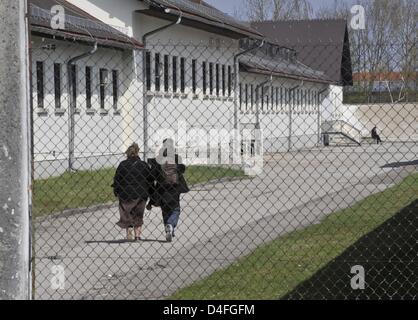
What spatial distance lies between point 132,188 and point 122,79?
1645cm

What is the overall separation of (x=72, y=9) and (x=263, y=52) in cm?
2335

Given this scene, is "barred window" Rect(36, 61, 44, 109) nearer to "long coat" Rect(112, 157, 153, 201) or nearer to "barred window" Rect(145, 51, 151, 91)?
"barred window" Rect(145, 51, 151, 91)

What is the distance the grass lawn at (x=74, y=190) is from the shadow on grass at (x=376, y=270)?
6968 mm

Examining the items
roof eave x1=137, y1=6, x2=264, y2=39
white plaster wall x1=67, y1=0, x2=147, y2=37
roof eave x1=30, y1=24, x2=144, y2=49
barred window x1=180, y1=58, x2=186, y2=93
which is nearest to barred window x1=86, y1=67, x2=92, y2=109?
roof eave x1=30, y1=24, x2=144, y2=49

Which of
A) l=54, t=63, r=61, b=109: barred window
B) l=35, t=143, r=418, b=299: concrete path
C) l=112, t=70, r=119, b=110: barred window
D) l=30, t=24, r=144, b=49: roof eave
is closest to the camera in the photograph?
l=35, t=143, r=418, b=299: concrete path

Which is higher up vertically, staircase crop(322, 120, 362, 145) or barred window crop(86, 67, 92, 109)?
barred window crop(86, 67, 92, 109)

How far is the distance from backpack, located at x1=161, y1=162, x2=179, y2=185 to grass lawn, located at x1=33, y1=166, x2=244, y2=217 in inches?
143

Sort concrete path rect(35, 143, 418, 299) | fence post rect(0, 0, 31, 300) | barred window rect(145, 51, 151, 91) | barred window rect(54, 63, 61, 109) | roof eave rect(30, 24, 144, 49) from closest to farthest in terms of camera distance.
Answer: fence post rect(0, 0, 31, 300) → concrete path rect(35, 143, 418, 299) → roof eave rect(30, 24, 144, 49) → barred window rect(54, 63, 61, 109) → barred window rect(145, 51, 151, 91)

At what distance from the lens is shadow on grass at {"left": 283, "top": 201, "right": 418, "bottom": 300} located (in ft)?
33.8

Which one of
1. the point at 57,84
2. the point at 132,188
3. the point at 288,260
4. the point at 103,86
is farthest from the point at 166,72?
the point at 288,260

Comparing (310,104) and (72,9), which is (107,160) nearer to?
(72,9)

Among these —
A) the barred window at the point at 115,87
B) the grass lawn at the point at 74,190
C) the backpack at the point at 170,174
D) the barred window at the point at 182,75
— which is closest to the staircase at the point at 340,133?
the barred window at the point at 182,75

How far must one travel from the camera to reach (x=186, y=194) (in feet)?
86.7

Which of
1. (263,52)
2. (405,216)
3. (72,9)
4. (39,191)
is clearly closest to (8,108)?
(405,216)
